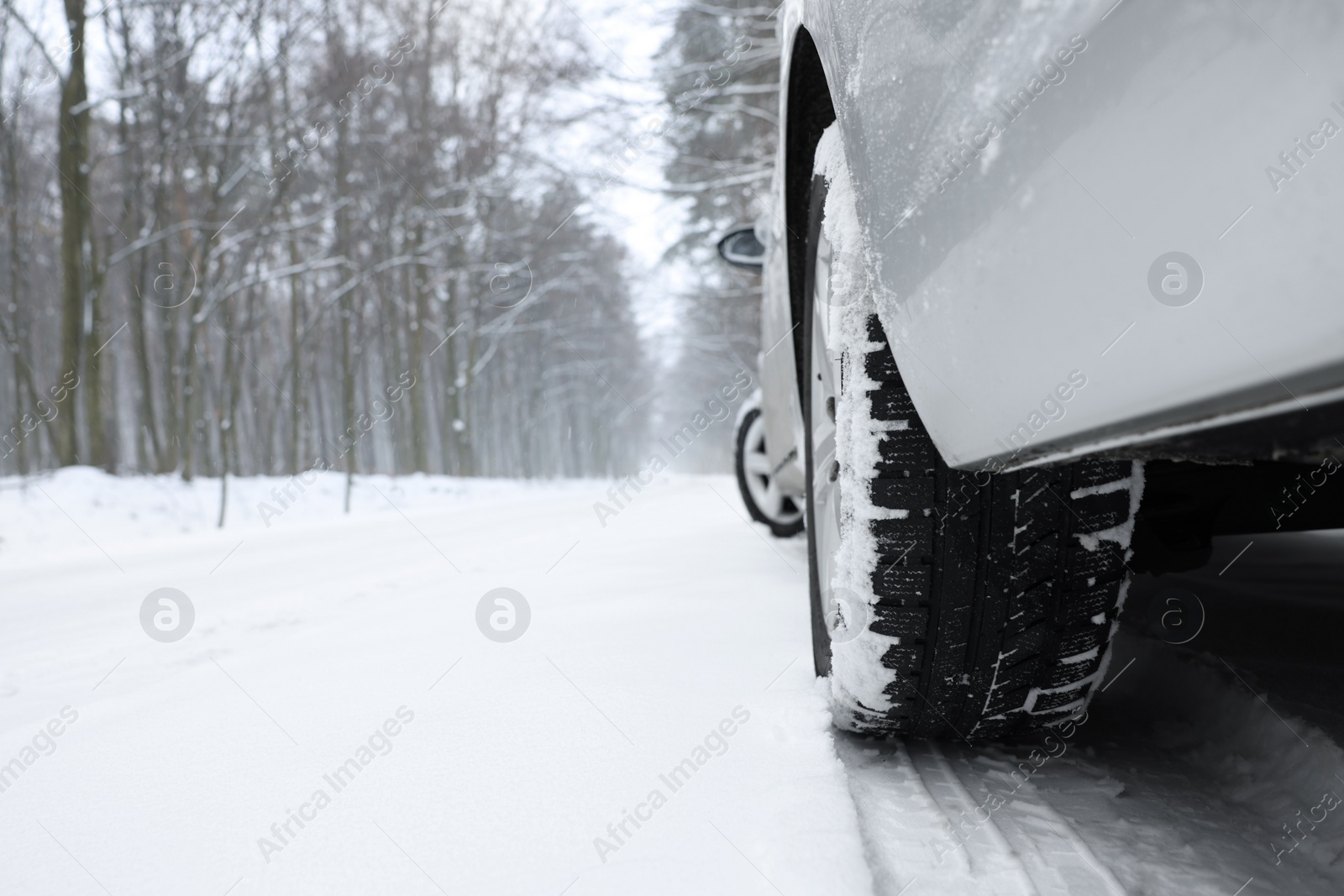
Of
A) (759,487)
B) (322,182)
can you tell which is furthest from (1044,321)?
(322,182)

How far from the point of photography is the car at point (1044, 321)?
0.49 m

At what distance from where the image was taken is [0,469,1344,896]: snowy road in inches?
38.7

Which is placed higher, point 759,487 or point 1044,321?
point 1044,321

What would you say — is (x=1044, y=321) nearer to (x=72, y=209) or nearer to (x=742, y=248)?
(x=742, y=248)

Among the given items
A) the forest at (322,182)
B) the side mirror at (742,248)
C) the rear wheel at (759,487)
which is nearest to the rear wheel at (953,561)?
the side mirror at (742,248)

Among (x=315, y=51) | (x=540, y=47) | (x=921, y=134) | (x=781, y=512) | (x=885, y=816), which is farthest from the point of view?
(x=315, y=51)

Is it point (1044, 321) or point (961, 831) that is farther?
point (961, 831)

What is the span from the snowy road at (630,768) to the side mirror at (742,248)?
4.09ft

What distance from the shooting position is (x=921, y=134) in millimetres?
831

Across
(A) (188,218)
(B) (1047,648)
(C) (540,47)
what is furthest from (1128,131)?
(A) (188,218)

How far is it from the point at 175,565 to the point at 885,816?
15.5ft

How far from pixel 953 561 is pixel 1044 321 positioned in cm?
55

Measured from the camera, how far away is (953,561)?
114cm

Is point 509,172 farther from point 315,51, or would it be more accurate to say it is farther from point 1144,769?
point 1144,769
